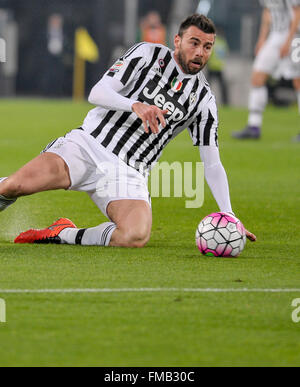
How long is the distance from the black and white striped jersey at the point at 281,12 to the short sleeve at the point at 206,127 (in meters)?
8.28

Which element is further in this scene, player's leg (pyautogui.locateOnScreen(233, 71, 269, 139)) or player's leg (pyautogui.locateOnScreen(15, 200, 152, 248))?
player's leg (pyautogui.locateOnScreen(233, 71, 269, 139))

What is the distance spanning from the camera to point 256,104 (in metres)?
14.4

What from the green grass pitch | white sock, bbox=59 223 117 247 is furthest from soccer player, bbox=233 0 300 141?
white sock, bbox=59 223 117 247

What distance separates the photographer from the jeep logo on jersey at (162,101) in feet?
21.4

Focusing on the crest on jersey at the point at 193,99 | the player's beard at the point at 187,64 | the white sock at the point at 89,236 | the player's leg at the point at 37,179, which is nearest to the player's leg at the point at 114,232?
the white sock at the point at 89,236

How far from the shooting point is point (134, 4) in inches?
1183

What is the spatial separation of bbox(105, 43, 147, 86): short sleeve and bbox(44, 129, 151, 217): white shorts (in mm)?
458

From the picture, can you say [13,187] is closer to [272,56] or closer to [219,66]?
[272,56]

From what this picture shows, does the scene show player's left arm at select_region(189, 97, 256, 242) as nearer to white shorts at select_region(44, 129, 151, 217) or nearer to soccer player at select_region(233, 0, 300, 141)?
white shorts at select_region(44, 129, 151, 217)

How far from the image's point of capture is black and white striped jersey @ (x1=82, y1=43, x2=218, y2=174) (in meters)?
6.54

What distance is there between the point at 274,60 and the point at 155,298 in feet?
34.2

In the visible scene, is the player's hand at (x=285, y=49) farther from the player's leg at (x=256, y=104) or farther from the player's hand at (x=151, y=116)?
the player's hand at (x=151, y=116)

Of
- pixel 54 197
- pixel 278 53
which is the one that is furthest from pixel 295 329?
pixel 278 53

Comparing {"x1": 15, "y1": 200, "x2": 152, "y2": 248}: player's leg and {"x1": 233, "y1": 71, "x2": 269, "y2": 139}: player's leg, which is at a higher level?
{"x1": 15, "y1": 200, "x2": 152, "y2": 248}: player's leg
